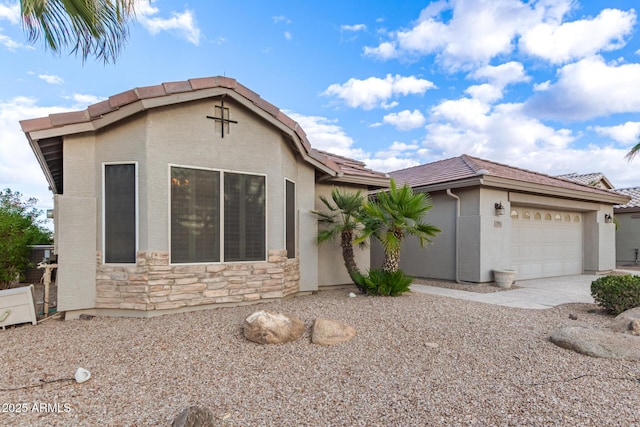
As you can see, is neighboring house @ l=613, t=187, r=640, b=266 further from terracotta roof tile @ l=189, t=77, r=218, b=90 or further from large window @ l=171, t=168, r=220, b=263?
terracotta roof tile @ l=189, t=77, r=218, b=90

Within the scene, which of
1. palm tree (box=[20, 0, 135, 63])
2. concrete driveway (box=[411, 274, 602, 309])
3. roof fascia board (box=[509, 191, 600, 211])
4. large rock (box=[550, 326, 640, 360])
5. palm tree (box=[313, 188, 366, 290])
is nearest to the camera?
large rock (box=[550, 326, 640, 360])

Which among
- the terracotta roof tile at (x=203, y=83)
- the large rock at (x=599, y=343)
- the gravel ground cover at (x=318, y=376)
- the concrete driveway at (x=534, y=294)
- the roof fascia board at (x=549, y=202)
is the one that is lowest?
the concrete driveway at (x=534, y=294)

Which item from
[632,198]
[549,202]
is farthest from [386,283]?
[632,198]

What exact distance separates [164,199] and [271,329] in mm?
3142

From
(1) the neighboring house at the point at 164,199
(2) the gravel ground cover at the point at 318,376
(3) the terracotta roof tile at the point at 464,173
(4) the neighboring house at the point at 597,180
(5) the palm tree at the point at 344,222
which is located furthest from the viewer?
(4) the neighboring house at the point at 597,180

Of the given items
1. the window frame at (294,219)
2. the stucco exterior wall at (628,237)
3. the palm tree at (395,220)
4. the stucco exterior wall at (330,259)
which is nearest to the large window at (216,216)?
the window frame at (294,219)

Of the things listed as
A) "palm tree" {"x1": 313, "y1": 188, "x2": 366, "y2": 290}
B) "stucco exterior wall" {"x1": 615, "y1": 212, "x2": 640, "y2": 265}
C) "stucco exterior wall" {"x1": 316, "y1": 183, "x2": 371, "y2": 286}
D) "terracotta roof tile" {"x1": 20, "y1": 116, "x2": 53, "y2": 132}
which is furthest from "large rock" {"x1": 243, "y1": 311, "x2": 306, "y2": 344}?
"stucco exterior wall" {"x1": 615, "y1": 212, "x2": 640, "y2": 265}

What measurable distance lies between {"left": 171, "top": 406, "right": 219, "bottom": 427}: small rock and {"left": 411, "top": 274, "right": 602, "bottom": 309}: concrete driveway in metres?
6.72

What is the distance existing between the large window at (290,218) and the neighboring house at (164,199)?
1.84ft

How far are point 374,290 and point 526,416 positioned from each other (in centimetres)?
497

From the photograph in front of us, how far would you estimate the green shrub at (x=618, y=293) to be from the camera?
616cm

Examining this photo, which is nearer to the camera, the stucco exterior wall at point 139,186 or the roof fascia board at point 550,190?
the stucco exterior wall at point 139,186

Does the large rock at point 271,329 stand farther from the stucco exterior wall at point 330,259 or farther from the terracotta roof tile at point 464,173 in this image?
the terracotta roof tile at point 464,173

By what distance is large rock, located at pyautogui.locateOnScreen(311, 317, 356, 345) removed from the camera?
4.69m
